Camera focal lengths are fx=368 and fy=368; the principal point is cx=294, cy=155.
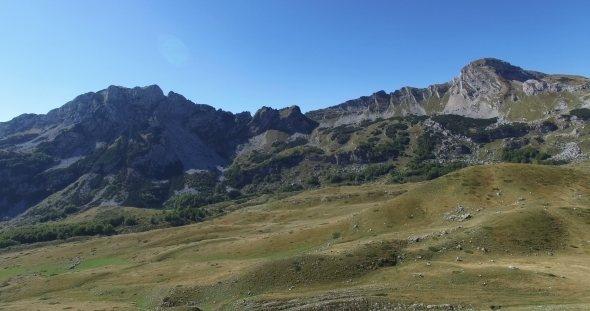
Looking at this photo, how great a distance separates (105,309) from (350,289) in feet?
127

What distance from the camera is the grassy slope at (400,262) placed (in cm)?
4681

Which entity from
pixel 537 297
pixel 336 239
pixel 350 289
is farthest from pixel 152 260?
pixel 537 297

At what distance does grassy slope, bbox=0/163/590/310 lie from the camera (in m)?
46.8

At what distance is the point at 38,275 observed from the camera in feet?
336

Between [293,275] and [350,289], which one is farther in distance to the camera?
[293,275]

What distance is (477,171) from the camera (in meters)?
102

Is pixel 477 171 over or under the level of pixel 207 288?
over

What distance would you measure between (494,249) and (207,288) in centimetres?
4841

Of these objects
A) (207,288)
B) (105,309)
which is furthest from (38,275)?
(207,288)

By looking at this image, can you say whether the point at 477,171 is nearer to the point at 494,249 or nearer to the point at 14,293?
Answer: the point at 494,249

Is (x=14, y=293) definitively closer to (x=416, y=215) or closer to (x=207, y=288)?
(x=207, y=288)

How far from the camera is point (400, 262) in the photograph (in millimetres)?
59781

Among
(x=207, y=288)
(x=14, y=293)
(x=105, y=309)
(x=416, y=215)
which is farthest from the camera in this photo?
(x=416, y=215)

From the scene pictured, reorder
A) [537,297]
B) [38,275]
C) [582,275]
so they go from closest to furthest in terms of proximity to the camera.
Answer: [537,297] → [582,275] → [38,275]
